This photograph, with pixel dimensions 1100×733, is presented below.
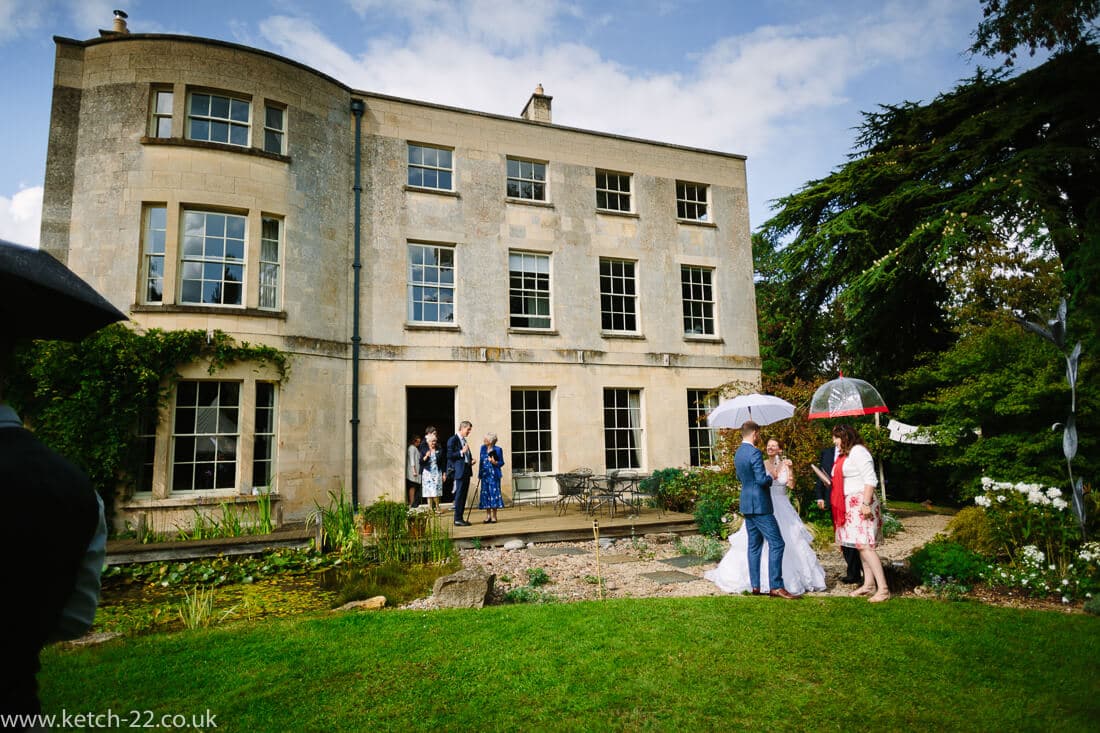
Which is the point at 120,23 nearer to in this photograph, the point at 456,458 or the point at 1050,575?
the point at 456,458

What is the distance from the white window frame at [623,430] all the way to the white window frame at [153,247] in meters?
10.7

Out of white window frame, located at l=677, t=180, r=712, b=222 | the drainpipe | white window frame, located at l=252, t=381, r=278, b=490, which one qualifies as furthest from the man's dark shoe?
white window frame, located at l=677, t=180, r=712, b=222

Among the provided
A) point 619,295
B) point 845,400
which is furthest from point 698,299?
point 845,400

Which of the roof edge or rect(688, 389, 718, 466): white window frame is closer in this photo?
the roof edge

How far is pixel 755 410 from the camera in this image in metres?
8.49

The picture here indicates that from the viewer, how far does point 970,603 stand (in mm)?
6531

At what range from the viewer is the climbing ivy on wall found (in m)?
10.6

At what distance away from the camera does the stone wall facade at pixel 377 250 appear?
12.1m

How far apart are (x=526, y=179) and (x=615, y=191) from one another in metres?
2.73

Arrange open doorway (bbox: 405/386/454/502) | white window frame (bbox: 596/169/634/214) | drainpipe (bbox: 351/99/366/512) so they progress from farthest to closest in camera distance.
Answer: open doorway (bbox: 405/386/454/502)
white window frame (bbox: 596/169/634/214)
drainpipe (bbox: 351/99/366/512)

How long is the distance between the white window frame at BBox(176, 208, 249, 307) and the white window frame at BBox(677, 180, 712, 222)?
11.9m

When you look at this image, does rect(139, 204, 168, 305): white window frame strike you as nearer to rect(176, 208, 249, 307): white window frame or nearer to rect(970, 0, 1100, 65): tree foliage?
rect(176, 208, 249, 307): white window frame

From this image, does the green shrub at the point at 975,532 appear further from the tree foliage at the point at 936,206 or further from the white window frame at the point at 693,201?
the white window frame at the point at 693,201

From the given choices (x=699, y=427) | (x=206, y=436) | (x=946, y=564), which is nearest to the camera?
(x=946, y=564)
